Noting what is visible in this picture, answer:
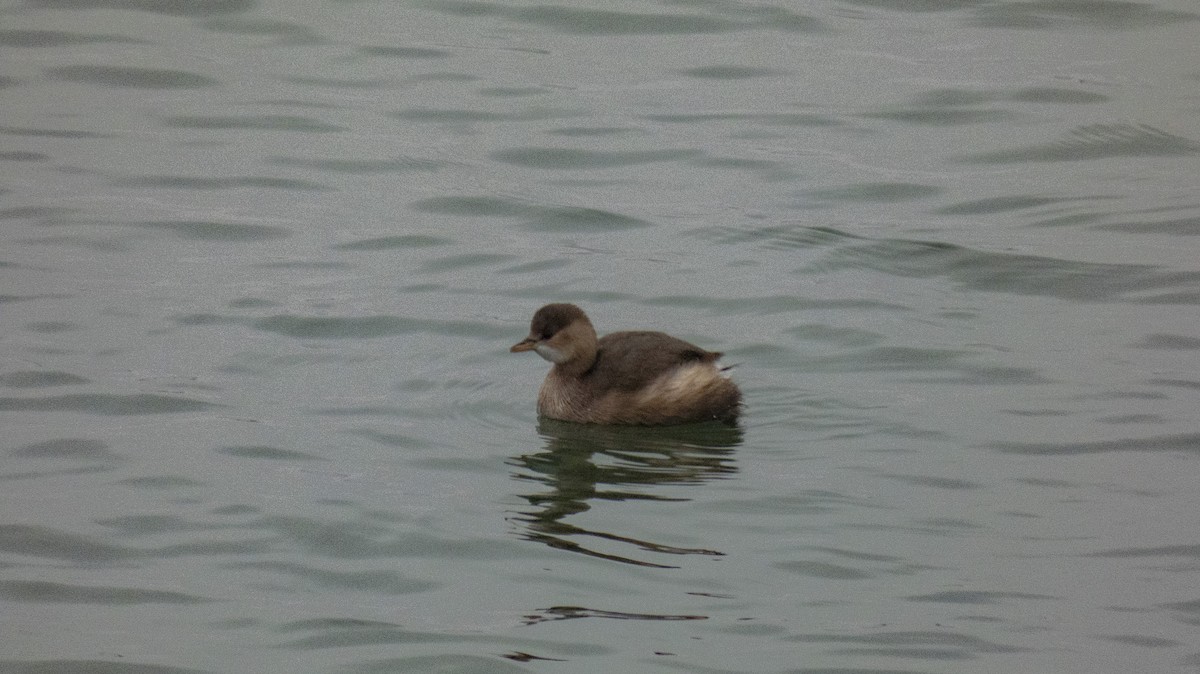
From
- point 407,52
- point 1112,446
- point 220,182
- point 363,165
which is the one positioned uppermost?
point 407,52

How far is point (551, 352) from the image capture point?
8.81 meters

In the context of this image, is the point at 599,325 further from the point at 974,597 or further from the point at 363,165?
the point at 974,597

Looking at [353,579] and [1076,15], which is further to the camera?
[1076,15]

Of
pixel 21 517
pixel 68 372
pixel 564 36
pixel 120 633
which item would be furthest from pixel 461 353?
pixel 564 36

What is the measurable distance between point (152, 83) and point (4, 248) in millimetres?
4200

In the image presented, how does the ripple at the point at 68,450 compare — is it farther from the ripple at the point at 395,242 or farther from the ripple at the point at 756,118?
the ripple at the point at 756,118

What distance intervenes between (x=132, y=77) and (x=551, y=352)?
24.3 feet

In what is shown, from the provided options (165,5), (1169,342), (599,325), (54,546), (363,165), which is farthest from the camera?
(165,5)

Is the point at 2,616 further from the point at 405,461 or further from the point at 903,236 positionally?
the point at 903,236

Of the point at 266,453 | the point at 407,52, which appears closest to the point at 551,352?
the point at 266,453

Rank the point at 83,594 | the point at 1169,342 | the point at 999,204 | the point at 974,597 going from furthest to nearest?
1. the point at 999,204
2. the point at 1169,342
3. the point at 83,594
4. the point at 974,597

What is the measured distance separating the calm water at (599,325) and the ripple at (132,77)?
42mm

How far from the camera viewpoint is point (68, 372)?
8.91m

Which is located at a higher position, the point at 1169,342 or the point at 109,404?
the point at 1169,342
